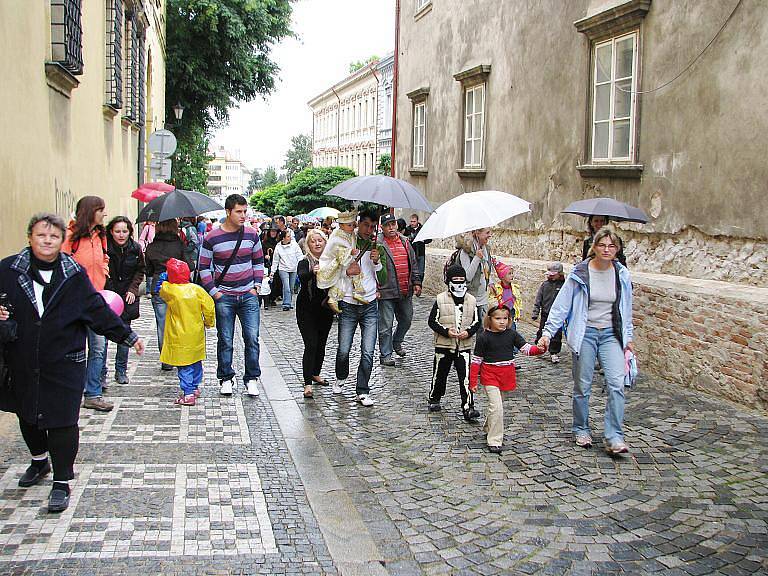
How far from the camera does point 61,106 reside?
991cm

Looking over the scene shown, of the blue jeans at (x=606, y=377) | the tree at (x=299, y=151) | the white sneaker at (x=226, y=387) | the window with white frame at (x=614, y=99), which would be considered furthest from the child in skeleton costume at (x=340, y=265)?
the tree at (x=299, y=151)

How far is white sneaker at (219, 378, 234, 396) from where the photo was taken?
8.02 meters

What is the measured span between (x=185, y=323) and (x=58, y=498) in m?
2.89

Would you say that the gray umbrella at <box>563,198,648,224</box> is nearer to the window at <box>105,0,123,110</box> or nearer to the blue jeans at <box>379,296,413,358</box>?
the blue jeans at <box>379,296,413,358</box>

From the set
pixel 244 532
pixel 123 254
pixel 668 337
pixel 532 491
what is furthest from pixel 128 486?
pixel 668 337

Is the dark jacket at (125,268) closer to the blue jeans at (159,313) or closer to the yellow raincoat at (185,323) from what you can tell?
the yellow raincoat at (185,323)

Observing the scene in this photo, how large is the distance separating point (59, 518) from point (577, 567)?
2.86 m

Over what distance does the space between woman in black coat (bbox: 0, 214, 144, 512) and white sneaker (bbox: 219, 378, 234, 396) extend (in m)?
2.99

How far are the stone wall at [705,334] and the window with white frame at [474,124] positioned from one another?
653 centimetres

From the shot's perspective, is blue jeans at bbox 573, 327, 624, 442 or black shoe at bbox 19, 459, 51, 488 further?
blue jeans at bbox 573, 327, 624, 442

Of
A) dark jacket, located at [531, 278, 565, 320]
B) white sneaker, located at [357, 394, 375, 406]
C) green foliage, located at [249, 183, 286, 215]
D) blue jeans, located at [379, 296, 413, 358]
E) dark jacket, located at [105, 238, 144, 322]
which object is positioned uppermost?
green foliage, located at [249, 183, 286, 215]

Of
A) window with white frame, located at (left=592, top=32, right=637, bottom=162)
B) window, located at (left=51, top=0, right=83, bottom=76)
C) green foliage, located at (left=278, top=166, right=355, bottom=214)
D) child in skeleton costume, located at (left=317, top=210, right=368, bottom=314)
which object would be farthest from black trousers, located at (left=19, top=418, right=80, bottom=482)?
green foliage, located at (left=278, top=166, right=355, bottom=214)

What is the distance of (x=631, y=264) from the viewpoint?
1034 cm

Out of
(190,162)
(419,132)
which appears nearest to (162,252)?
(419,132)
